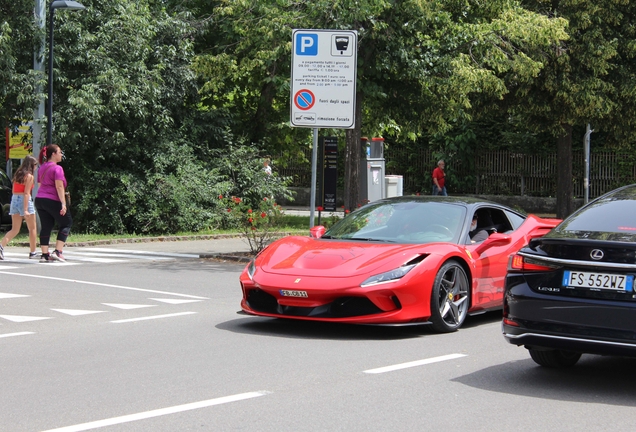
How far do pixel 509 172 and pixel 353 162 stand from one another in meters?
21.2

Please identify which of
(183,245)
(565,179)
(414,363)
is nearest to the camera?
(414,363)

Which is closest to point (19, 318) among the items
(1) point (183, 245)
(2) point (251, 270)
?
(2) point (251, 270)

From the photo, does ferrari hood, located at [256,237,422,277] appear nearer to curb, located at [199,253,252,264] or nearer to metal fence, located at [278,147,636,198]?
curb, located at [199,253,252,264]

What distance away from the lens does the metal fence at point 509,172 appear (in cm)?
3600

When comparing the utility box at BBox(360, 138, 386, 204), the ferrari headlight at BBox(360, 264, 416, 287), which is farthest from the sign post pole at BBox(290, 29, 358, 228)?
the utility box at BBox(360, 138, 386, 204)

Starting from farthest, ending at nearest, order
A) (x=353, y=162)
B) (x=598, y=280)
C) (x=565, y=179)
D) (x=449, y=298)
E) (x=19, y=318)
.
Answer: (x=565, y=179) → (x=353, y=162) → (x=19, y=318) → (x=449, y=298) → (x=598, y=280)

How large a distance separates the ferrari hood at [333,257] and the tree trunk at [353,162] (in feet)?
29.1

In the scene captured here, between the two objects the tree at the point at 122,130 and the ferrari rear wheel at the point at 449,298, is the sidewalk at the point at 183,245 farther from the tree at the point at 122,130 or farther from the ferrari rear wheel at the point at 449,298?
the ferrari rear wheel at the point at 449,298

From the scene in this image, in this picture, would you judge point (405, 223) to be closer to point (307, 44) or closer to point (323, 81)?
point (323, 81)

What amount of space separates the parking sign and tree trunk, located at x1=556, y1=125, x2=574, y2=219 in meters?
14.5

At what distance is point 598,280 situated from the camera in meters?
6.48

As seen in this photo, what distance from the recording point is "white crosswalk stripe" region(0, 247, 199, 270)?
1617 cm

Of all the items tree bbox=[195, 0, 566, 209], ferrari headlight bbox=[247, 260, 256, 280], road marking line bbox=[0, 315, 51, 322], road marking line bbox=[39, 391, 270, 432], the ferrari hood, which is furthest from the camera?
tree bbox=[195, 0, 566, 209]

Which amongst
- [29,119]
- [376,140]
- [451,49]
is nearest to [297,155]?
[376,140]
